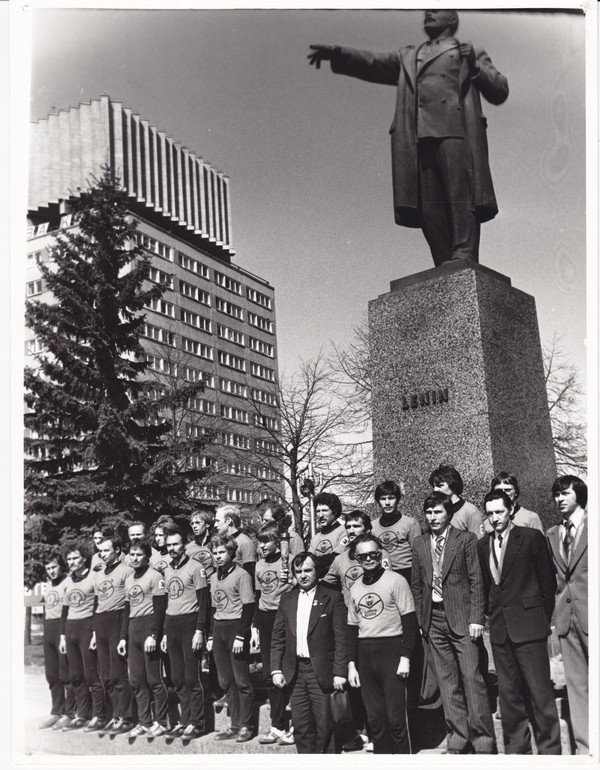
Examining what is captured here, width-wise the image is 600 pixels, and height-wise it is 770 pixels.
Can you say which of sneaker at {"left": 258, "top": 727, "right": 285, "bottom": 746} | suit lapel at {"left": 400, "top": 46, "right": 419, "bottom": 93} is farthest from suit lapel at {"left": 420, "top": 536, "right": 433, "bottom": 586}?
suit lapel at {"left": 400, "top": 46, "right": 419, "bottom": 93}

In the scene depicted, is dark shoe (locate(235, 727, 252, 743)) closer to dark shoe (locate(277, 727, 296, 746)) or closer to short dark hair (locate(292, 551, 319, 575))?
dark shoe (locate(277, 727, 296, 746))

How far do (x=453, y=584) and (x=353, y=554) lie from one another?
895 mm

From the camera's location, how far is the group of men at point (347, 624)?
5.15m

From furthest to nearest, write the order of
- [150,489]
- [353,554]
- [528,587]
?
[150,489] < [353,554] < [528,587]

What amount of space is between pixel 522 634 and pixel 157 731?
9.64 ft

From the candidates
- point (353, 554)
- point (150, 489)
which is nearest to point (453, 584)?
point (353, 554)

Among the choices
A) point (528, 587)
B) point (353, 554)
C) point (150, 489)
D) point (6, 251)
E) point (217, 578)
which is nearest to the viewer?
point (528, 587)

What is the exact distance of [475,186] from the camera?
727cm

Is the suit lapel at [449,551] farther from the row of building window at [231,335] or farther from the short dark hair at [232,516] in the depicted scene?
the row of building window at [231,335]

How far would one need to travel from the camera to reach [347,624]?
560 cm

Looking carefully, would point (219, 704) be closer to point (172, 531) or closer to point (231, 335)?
point (172, 531)

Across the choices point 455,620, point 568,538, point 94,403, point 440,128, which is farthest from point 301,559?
point 94,403

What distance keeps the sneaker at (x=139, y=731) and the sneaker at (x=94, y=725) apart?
34cm
